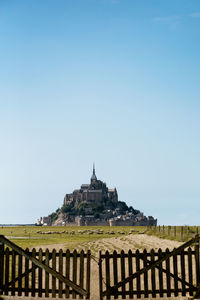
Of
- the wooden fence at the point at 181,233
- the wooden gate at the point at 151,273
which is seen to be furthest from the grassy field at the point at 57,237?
the wooden gate at the point at 151,273

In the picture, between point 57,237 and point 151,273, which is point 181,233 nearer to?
point 151,273

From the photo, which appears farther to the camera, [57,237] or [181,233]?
[57,237]

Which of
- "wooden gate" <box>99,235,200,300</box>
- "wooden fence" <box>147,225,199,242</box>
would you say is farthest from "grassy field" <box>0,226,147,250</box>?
"wooden gate" <box>99,235,200,300</box>

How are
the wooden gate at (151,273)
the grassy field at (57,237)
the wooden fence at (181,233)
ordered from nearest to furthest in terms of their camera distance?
1. the wooden gate at (151,273)
2. the wooden fence at (181,233)
3. the grassy field at (57,237)

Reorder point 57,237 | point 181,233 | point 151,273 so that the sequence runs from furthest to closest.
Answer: point 57,237
point 181,233
point 151,273

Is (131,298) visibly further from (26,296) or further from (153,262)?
(26,296)

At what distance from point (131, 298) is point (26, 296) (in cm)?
388

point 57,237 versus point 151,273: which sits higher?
point 151,273

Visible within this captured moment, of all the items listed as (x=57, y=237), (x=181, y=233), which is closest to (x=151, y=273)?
(x=181, y=233)

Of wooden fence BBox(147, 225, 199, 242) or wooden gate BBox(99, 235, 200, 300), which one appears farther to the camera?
wooden fence BBox(147, 225, 199, 242)

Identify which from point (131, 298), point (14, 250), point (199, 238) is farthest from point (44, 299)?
point (199, 238)

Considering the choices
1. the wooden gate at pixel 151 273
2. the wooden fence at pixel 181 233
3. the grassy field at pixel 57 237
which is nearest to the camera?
the wooden gate at pixel 151 273

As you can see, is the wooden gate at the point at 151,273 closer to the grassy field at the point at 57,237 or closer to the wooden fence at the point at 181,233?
the wooden fence at the point at 181,233

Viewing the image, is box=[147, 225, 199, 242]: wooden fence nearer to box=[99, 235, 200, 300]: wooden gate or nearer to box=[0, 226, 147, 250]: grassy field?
box=[0, 226, 147, 250]: grassy field
